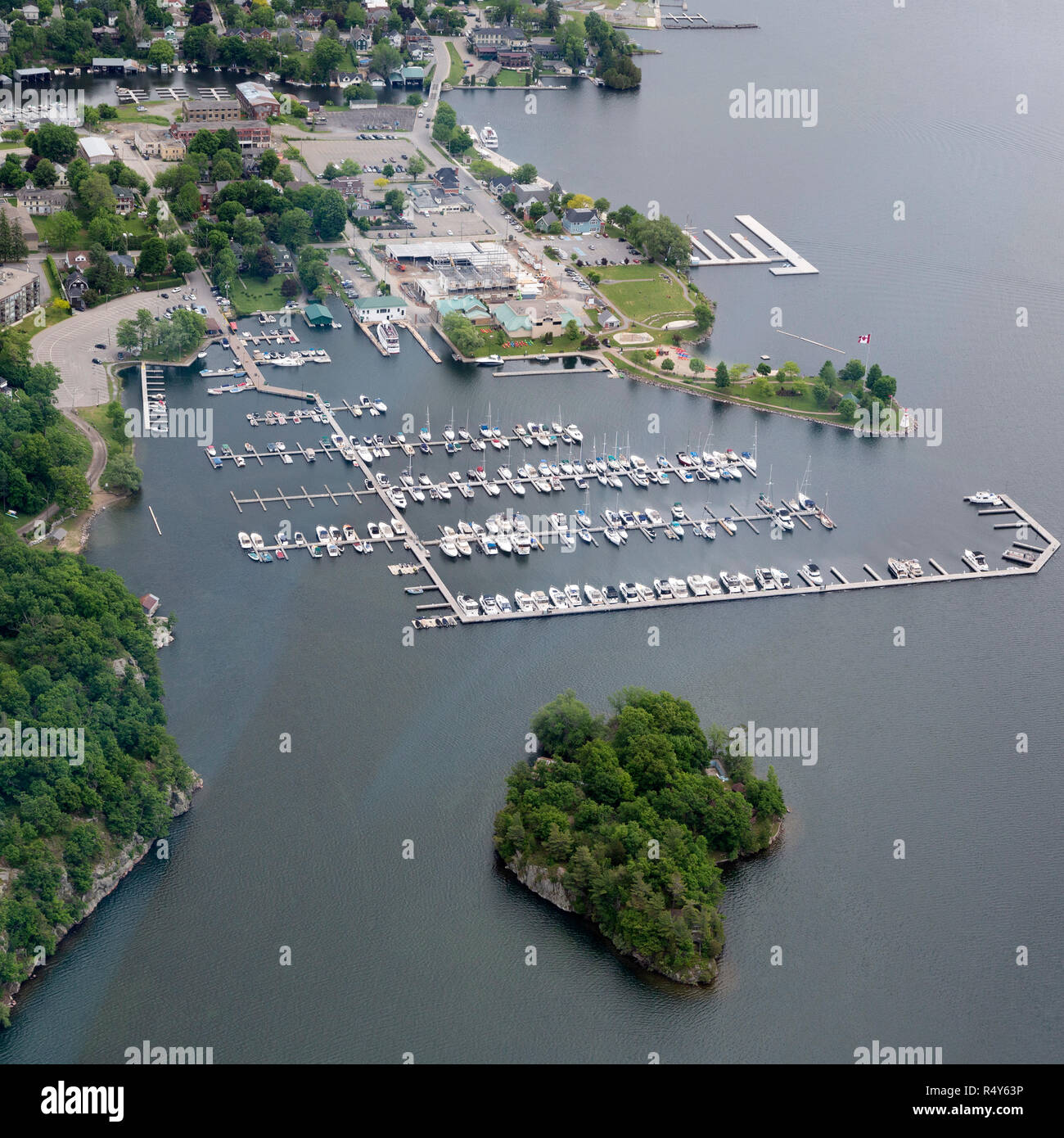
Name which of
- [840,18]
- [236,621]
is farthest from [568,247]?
[840,18]

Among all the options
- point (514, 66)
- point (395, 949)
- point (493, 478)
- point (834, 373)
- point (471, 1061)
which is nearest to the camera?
point (471, 1061)

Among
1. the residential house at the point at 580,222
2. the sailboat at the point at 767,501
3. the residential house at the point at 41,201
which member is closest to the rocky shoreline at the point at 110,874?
the sailboat at the point at 767,501

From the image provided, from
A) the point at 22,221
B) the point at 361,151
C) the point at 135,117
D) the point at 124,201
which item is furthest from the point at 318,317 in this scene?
the point at 135,117

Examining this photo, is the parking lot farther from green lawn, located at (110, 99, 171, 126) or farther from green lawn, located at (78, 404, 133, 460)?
green lawn, located at (78, 404, 133, 460)

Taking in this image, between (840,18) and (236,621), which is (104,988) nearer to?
(236,621)

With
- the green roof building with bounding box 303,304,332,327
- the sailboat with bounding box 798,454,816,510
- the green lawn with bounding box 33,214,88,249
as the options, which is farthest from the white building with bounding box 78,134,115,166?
the sailboat with bounding box 798,454,816,510

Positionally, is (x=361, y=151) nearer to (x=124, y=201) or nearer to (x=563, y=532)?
(x=124, y=201)

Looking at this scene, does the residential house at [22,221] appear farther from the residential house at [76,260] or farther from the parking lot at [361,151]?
the parking lot at [361,151]

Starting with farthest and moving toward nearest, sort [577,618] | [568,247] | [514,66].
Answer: [514,66] → [568,247] → [577,618]
